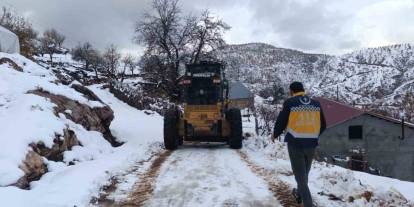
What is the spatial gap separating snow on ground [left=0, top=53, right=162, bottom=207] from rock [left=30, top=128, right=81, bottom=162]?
139 millimetres

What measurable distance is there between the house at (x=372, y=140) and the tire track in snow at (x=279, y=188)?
3137 cm

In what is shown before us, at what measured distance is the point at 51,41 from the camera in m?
94.8

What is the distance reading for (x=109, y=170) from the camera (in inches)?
422

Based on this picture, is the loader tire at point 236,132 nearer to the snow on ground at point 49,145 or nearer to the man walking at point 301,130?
the snow on ground at point 49,145

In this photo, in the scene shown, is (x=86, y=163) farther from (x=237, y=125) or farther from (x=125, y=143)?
(x=237, y=125)

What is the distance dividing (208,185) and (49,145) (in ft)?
12.6

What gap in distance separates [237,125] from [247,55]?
174 meters

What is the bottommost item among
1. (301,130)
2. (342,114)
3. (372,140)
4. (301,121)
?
(372,140)

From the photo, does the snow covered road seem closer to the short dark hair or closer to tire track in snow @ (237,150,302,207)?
tire track in snow @ (237,150,302,207)

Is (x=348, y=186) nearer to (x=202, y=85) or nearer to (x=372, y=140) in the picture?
(x=202, y=85)

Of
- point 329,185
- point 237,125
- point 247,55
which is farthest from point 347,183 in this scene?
point 247,55

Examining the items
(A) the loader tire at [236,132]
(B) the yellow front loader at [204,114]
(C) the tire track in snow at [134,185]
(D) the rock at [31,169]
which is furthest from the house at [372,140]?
(D) the rock at [31,169]

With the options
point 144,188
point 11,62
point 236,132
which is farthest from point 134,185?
point 11,62

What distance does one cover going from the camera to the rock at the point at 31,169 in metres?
8.73
